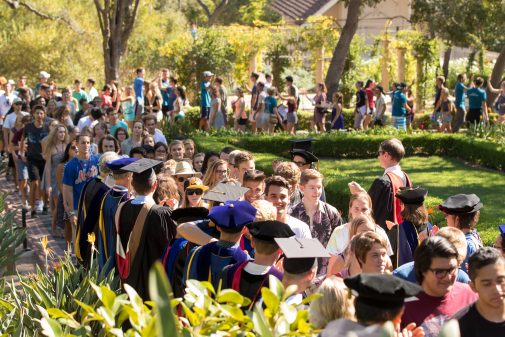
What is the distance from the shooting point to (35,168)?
1433cm

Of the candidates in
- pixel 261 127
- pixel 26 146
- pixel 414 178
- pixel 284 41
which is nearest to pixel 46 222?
pixel 26 146

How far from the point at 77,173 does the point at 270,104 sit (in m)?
12.5

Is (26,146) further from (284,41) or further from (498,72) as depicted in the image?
(284,41)

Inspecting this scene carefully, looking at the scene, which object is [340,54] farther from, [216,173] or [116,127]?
[216,173]

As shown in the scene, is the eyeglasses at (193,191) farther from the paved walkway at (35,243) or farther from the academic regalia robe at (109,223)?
the paved walkway at (35,243)

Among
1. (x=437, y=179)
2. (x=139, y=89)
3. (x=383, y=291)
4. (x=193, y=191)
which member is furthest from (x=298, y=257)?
(x=139, y=89)

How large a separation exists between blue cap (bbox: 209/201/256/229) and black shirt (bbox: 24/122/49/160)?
8.40 m

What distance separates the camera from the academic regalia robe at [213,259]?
20.1 feet

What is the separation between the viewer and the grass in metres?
13.3

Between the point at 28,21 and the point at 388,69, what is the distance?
15.1 meters

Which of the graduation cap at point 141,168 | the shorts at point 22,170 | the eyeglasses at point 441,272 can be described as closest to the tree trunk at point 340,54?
the shorts at point 22,170

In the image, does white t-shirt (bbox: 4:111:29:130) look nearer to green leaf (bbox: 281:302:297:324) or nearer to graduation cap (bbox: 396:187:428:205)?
graduation cap (bbox: 396:187:428:205)

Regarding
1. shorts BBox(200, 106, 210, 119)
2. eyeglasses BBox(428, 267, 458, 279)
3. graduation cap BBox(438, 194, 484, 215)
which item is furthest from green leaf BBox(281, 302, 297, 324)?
shorts BBox(200, 106, 210, 119)

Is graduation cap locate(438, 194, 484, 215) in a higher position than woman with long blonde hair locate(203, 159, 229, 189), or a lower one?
higher
